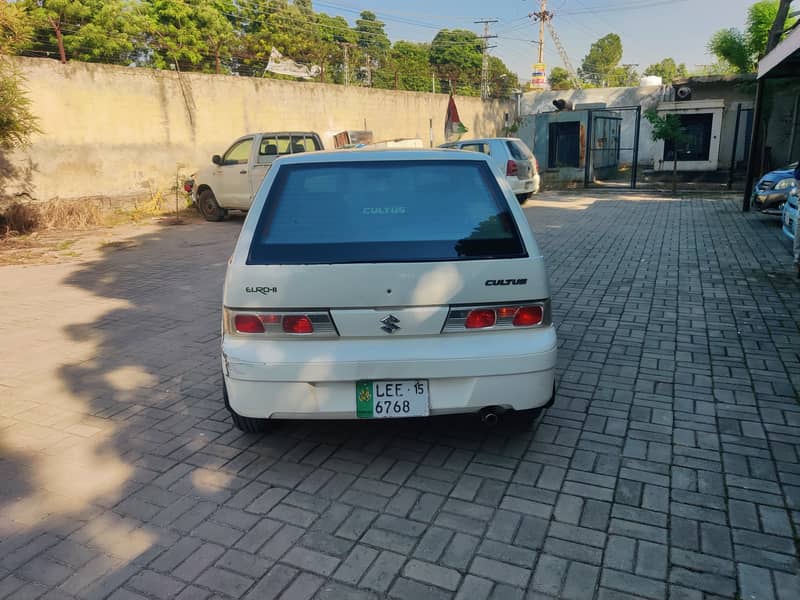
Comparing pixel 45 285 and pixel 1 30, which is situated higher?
pixel 1 30

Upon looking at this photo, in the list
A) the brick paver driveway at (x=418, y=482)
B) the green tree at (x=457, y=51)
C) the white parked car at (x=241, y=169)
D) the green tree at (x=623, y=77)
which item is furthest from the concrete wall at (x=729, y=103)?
the green tree at (x=623, y=77)

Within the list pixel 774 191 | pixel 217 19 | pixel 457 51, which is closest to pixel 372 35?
pixel 457 51

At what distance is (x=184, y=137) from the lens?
15805 millimetres

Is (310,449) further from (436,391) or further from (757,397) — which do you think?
(757,397)

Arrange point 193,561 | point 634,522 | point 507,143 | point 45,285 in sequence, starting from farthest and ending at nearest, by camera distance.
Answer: point 507,143, point 45,285, point 634,522, point 193,561

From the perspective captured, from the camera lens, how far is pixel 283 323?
10.5 feet

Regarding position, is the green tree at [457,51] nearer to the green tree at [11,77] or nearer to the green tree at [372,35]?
the green tree at [372,35]

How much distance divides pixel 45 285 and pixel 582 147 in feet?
62.2

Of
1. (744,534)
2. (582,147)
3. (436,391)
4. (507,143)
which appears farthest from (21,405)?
(582,147)

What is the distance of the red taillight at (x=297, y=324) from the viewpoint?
318 centimetres

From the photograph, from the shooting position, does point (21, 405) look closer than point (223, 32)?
Yes

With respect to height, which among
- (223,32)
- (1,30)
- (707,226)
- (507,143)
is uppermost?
(223,32)

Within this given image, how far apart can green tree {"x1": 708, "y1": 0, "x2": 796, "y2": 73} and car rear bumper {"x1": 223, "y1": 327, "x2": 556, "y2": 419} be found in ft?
100

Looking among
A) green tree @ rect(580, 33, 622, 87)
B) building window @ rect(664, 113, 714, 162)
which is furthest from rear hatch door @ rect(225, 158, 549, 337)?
green tree @ rect(580, 33, 622, 87)
